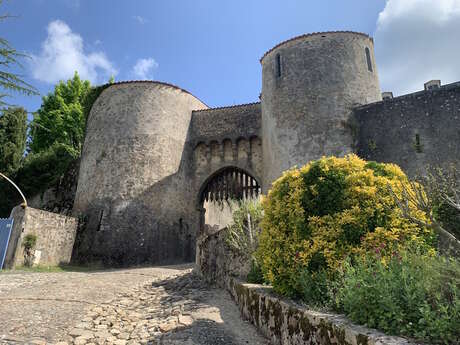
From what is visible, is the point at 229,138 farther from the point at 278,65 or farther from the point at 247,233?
the point at 247,233

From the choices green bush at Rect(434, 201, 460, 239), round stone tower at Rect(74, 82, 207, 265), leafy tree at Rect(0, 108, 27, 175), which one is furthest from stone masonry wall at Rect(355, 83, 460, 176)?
leafy tree at Rect(0, 108, 27, 175)

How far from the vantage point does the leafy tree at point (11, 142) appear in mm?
17375

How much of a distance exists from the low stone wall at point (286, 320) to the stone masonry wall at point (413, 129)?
22.5ft

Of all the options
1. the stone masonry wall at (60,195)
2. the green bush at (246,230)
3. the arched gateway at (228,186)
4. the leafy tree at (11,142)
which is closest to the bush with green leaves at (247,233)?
the green bush at (246,230)

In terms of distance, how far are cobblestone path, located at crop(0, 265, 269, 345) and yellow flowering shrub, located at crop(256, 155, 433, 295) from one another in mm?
996

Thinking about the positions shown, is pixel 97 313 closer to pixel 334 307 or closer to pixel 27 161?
pixel 334 307

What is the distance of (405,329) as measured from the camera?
2178 millimetres

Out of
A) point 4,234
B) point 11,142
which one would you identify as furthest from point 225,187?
point 11,142

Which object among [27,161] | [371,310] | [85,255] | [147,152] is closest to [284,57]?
[147,152]

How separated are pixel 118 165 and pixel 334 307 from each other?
1296 cm

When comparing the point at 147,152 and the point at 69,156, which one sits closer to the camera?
the point at 147,152

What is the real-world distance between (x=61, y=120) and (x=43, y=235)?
15.4 m

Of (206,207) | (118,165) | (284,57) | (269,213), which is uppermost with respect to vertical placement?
(284,57)

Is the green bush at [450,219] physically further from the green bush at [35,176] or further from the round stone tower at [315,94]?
the green bush at [35,176]
